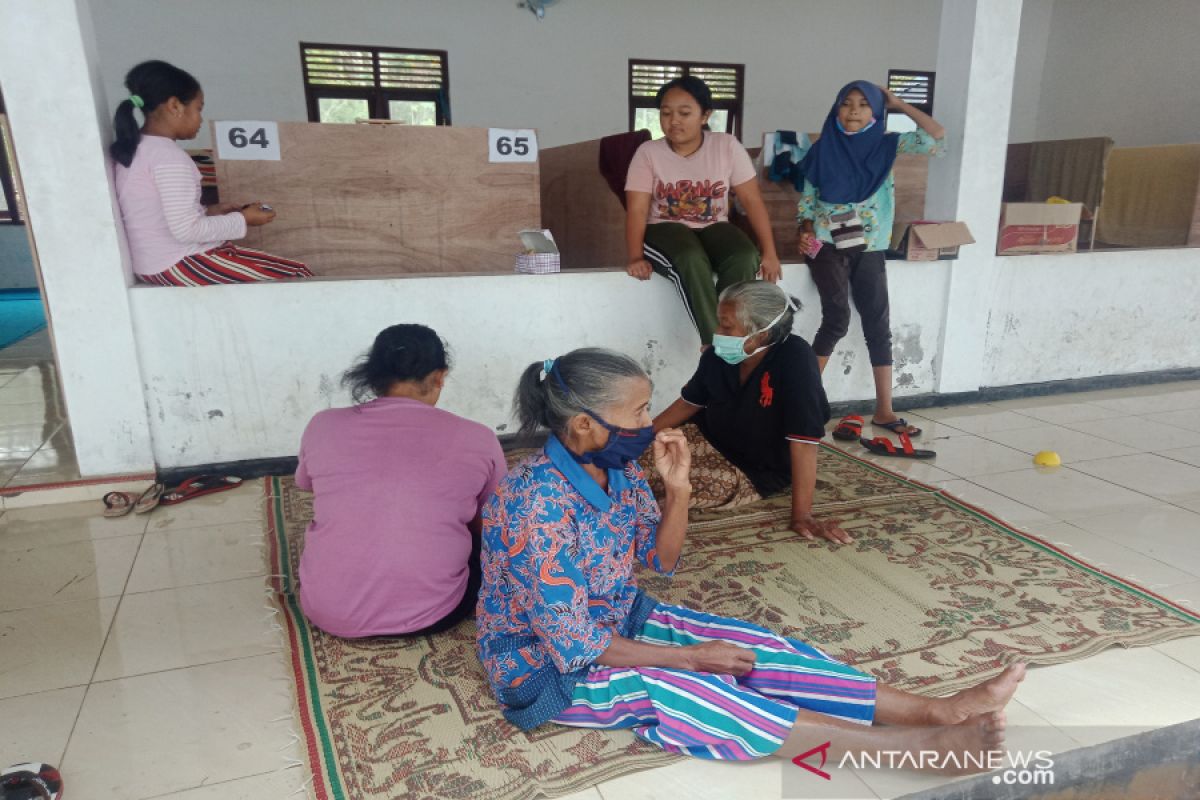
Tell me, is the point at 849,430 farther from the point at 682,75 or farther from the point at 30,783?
the point at 682,75

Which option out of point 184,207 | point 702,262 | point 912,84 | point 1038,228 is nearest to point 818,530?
point 702,262

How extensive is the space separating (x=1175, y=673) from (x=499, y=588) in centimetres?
157

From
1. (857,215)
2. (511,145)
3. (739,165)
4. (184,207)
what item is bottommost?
(857,215)

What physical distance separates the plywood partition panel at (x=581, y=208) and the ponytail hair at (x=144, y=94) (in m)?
2.10

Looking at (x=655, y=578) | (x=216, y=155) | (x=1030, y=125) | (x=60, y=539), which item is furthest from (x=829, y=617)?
(x=1030, y=125)

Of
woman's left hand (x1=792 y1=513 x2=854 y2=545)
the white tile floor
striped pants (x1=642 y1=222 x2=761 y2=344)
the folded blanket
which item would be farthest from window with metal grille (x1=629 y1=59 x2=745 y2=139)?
woman's left hand (x1=792 y1=513 x2=854 y2=545)

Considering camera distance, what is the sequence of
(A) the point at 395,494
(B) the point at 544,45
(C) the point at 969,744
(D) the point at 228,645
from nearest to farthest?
(C) the point at 969,744
(A) the point at 395,494
(D) the point at 228,645
(B) the point at 544,45

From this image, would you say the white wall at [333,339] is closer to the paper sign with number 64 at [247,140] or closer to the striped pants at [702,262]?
the striped pants at [702,262]

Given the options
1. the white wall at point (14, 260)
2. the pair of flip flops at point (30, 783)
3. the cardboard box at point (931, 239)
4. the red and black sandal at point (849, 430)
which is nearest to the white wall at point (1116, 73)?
the cardboard box at point (931, 239)

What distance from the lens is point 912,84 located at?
900 centimetres

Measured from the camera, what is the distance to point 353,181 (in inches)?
135

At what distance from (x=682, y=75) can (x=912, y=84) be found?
285 centimetres

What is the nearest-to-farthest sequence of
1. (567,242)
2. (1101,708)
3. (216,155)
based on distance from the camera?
(1101,708), (216,155), (567,242)

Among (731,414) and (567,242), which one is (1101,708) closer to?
(731,414)
